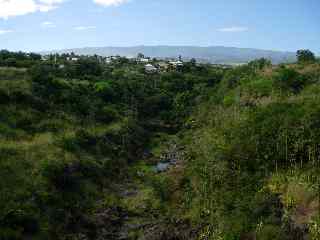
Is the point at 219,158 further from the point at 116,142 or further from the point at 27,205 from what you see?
the point at 116,142

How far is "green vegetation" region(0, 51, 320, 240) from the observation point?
28156 millimetres

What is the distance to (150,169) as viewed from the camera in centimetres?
4828

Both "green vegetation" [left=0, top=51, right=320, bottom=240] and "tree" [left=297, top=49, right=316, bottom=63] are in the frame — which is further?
"tree" [left=297, top=49, right=316, bottom=63]

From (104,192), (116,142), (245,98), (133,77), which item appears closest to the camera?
(104,192)

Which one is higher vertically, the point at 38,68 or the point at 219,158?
the point at 38,68

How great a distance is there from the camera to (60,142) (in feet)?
139

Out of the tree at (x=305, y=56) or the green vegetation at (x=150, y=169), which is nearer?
the green vegetation at (x=150, y=169)

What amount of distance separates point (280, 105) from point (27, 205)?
75.7ft

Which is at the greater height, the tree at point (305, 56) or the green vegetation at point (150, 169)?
the tree at point (305, 56)

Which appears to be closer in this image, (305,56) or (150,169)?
(150,169)

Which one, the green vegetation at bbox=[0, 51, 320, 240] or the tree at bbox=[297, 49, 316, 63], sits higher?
the tree at bbox=[297, 49, 316, 63]

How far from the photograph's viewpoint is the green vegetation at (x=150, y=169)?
2816 centimetres

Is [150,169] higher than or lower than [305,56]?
lower

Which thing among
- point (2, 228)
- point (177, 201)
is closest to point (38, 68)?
point (177, 201)
